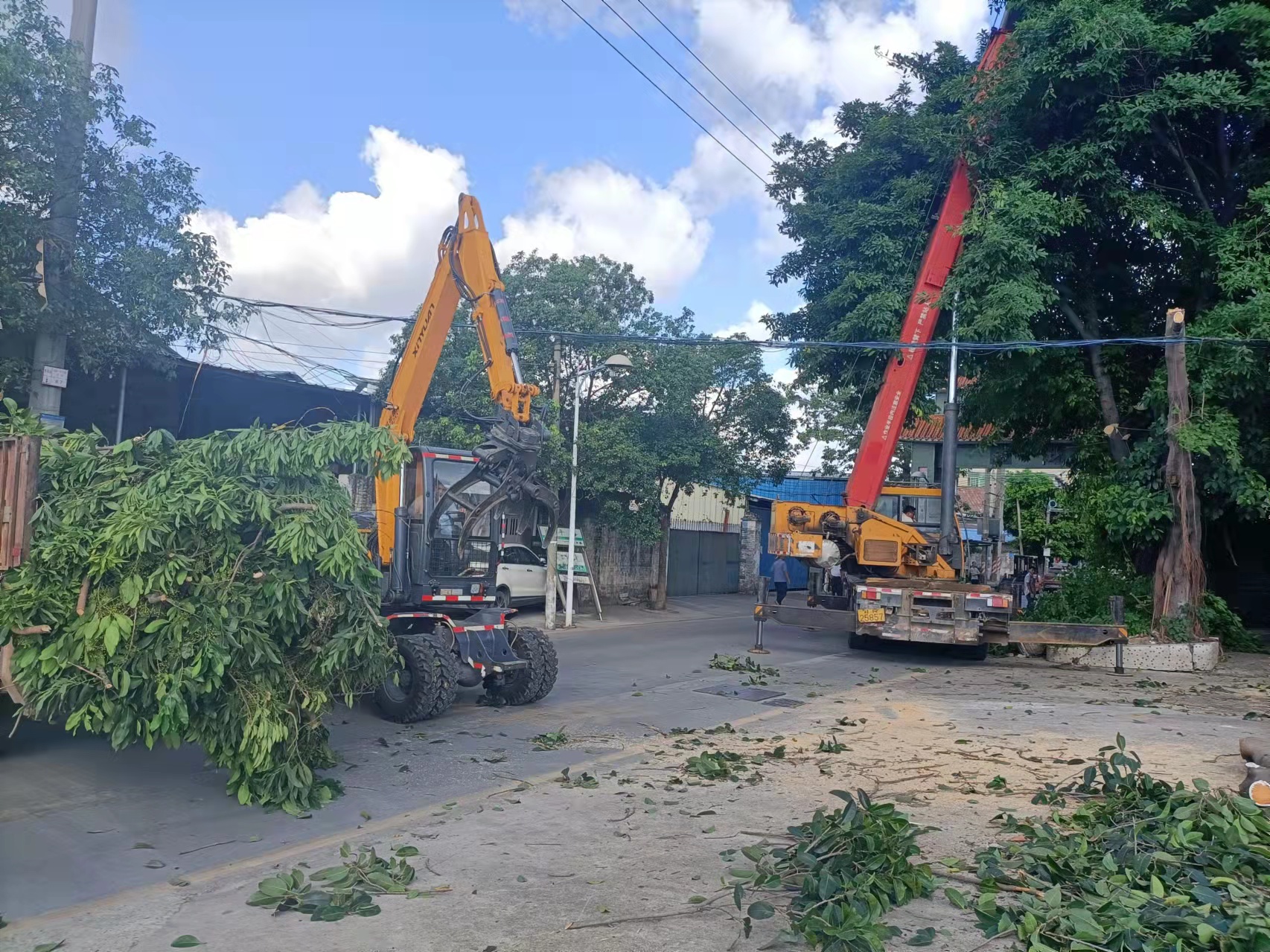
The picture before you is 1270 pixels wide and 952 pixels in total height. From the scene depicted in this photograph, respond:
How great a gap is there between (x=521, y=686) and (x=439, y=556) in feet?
5.64

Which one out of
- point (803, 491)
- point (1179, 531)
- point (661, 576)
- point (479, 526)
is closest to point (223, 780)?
point (479, 526)

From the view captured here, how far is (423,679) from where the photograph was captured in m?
9.59

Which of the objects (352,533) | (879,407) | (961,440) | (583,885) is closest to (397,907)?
(583,885)

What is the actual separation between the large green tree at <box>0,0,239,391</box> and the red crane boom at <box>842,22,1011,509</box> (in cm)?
1088

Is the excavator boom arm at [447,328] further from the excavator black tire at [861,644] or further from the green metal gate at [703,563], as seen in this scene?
the green metal gate at [703,563]

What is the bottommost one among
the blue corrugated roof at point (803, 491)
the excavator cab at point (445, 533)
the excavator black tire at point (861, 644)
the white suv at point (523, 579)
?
the excavator black tire at point (861, 644)

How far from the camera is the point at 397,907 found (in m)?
5.13

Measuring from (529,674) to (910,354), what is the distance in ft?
32.4

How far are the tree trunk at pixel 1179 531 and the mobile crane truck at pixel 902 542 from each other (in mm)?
3372

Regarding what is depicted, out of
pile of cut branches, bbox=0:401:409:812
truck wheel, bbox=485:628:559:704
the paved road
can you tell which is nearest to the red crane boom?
the paved road

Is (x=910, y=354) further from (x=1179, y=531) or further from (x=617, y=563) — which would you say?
(x=617, y=563)

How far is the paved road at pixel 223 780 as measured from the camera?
19.4 feet

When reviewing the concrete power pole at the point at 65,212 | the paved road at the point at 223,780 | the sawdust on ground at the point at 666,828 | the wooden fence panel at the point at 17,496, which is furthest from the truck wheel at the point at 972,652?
the concrete power pole at the point at 65,212

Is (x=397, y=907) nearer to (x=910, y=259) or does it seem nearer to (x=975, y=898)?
(x=975, y=898)
